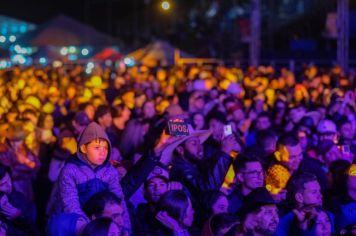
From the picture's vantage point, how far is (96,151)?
5.76 metres

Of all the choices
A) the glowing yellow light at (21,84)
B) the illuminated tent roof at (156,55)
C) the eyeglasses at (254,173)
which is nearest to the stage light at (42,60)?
the illuminated tent roof at (156,55)

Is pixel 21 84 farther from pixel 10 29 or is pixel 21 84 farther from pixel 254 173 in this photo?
pixel 10 29

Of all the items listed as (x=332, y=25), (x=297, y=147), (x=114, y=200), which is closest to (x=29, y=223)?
(x=114, y=200)

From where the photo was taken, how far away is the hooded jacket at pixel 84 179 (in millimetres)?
5699

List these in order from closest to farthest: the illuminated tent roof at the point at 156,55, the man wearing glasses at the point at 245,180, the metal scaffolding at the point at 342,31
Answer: the man wearing glasses at the point at 245,180 < the metal scaffolding at the point at 342,31 < the illuminated tent roof at the point at 156,55

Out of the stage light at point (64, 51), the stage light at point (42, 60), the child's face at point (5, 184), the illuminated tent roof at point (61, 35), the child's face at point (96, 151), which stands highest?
the illuminated tent roof at point (61, 35)

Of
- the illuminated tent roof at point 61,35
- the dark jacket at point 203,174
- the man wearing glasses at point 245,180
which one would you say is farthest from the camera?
the illuminated tent roof at point 61,35

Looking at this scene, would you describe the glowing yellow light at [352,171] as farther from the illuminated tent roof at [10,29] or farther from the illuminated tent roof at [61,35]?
the illuminated tent roof at [10,29]

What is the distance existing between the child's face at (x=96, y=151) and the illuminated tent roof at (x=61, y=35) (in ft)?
85.1

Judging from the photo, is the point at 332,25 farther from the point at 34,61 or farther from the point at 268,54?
the point at 268,54

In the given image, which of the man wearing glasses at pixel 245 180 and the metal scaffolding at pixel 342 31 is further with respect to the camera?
the metal scaffolding at pixel 342 31

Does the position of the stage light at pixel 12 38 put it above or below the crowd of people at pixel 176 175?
above

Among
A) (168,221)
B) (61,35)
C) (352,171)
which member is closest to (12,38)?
(61,35)

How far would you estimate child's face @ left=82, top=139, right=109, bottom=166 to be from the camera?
5.75 metres
